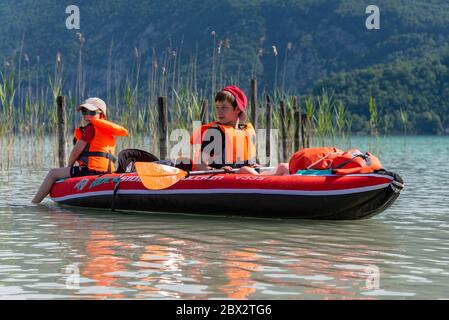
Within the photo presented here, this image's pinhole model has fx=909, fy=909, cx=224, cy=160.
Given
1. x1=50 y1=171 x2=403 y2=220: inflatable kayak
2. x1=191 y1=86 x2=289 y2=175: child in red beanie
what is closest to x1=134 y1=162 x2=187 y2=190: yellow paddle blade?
x1=50 y1=171 x2=403 y2=220: inflatable kayak

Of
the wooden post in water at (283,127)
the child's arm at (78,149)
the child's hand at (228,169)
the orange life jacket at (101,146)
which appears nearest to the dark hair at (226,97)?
the child's hand at (228,169)

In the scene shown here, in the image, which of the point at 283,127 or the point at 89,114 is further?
the point at 283,127

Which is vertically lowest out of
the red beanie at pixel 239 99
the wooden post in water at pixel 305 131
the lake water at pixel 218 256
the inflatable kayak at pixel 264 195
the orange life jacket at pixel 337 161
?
the lake water at pixel 218 256

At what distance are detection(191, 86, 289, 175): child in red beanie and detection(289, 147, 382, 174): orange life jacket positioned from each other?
24cm

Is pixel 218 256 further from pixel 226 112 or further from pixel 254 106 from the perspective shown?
pixel 254 106

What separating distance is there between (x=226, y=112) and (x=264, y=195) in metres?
0.92

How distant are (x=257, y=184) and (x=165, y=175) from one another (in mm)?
1051

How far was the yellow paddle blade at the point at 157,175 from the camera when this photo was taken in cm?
910

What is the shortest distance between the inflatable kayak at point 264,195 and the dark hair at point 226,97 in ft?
2.33

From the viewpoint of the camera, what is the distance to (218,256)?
21.6 feet

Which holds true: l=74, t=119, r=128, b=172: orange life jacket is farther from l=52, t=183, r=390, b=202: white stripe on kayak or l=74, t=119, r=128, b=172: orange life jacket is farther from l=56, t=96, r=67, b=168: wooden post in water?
l=56, t=96, r=67, b=168: wooden post in water

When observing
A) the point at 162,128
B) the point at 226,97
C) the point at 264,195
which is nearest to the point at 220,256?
the point at 264,195

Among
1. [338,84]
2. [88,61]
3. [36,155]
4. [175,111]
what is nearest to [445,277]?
[175,111]

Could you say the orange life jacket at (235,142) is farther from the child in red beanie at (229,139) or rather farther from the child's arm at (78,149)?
the child's arm at (78,149)
